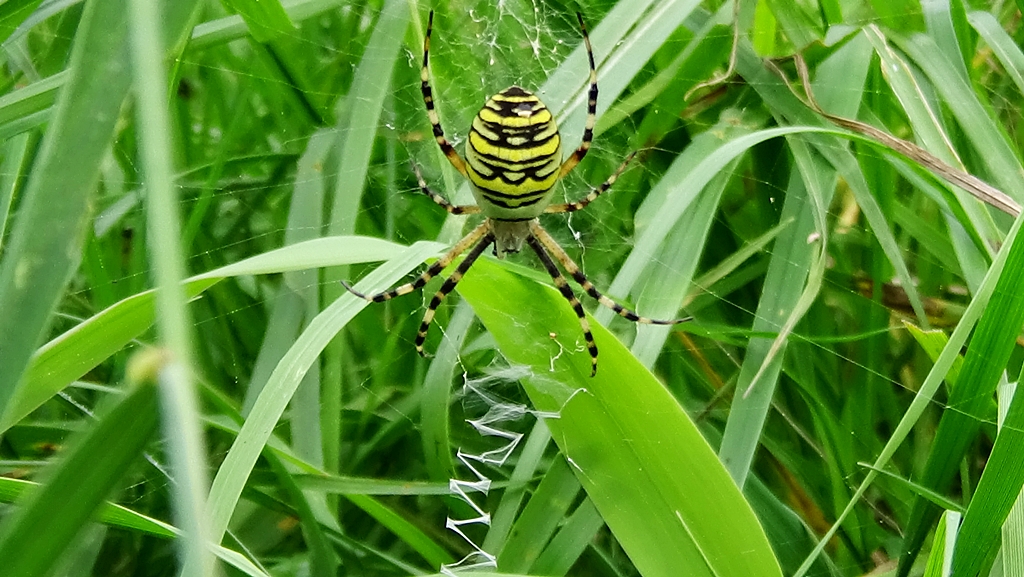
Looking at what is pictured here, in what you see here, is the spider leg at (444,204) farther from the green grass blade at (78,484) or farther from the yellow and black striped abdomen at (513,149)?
the green grass blade at (78,484)

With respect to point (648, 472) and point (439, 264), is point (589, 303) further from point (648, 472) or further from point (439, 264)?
point (648, 472)

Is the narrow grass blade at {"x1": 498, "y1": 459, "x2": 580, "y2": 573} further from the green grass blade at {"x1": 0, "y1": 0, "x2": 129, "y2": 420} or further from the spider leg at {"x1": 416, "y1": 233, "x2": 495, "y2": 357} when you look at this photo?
the green grass blade at {"x1": 0, "y1": 0, "x2": 129, "y2": 420}

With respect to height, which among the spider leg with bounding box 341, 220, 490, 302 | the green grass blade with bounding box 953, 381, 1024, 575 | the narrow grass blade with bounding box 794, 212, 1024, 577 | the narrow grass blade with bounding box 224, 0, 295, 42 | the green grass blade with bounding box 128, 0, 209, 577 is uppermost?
the narrow grass blade with bounding box 224, 0, 295, 42

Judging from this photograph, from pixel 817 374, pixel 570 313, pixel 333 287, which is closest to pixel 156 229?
pixel 570 313

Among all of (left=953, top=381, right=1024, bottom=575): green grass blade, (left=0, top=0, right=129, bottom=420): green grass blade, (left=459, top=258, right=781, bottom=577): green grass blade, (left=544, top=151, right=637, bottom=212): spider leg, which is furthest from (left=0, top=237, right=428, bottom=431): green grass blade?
(left=953, top=381, right=1024, bottom=575): green grass blade

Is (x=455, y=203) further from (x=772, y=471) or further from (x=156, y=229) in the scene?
(x=156, y=229)

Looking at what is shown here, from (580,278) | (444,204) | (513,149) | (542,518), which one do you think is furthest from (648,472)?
(444,204)

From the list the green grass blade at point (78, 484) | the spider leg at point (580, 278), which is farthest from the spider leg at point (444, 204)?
the green grass blade at point (78, 484)
